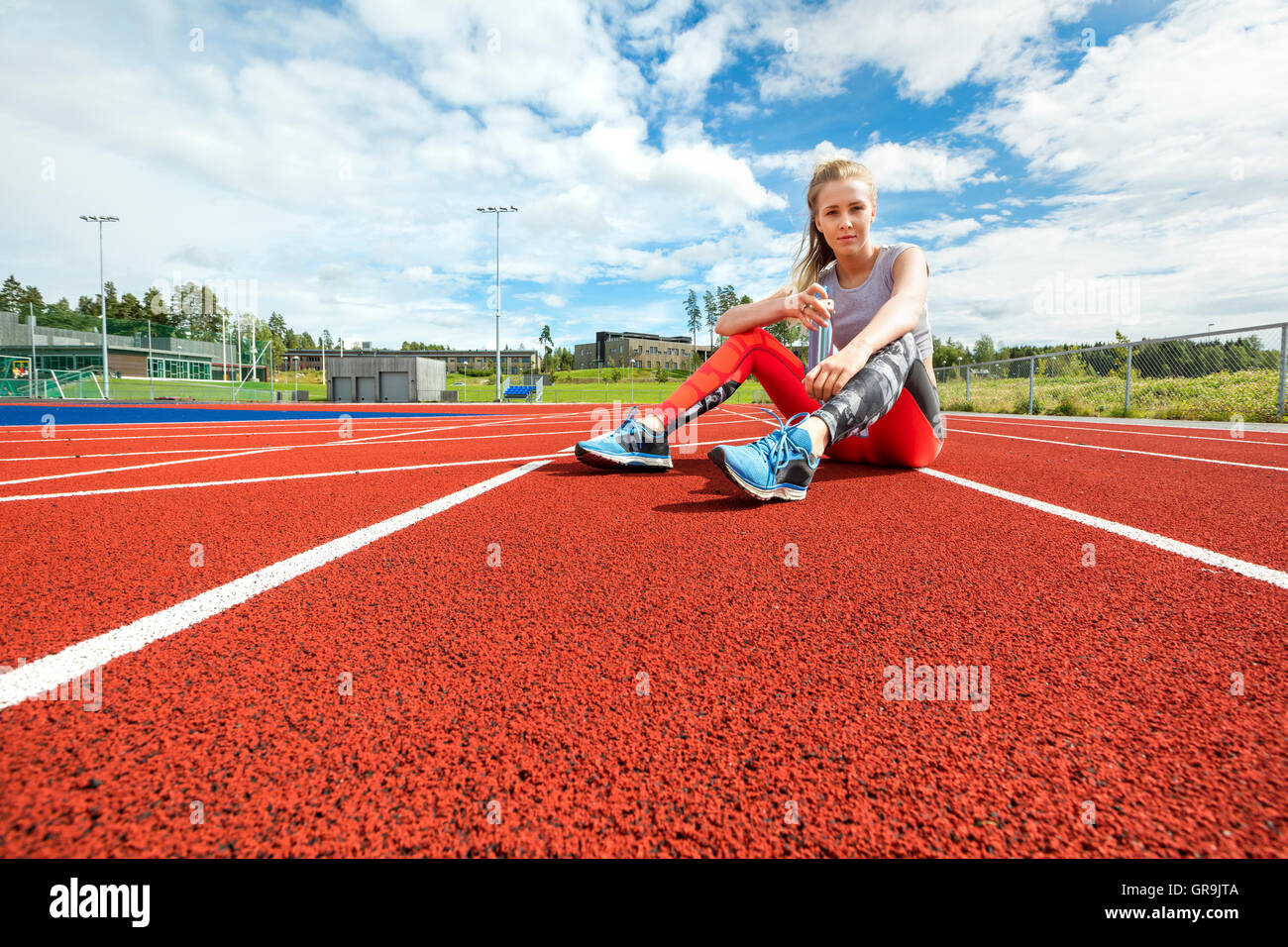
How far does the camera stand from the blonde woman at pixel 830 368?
265 cm

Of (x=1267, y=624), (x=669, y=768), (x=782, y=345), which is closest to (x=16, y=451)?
(x=782, y=345)

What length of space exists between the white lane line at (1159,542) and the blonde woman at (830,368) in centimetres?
75

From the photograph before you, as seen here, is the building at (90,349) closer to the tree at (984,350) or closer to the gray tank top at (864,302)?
the gray tank top at (864,302)

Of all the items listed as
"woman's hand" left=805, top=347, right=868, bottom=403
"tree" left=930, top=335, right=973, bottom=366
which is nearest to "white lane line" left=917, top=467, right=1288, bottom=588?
"woman's hand" left=805, top=347, right=868, bottom=403

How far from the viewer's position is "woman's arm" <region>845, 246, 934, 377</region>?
105 inches

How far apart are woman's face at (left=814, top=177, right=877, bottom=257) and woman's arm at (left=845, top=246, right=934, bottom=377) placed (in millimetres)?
308

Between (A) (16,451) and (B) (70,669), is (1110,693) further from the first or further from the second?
(A) (16,451)

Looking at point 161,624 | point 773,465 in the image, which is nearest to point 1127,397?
point 773,465

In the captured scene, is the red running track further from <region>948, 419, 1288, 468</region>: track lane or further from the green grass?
the green grass

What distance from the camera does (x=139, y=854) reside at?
79 centimetres

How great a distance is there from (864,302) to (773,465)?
4.67 feet

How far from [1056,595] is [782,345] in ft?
7.70

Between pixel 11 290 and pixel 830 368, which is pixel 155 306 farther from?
pixel 830 368

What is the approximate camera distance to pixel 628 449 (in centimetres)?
355
